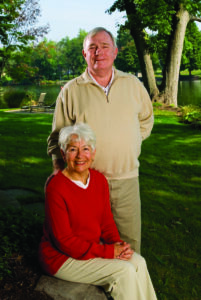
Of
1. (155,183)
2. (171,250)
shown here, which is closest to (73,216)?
(171,250)

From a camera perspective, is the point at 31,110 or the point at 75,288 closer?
the point at 75,288

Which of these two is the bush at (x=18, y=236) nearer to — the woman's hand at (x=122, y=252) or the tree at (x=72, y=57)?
the woman's hand at (x=122, y=252)

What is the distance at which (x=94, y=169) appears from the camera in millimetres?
2602

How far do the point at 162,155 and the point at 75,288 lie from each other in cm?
562

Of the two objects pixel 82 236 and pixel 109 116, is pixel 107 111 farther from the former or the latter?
pixel 82 236

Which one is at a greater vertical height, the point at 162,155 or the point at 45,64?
the point at 45,64

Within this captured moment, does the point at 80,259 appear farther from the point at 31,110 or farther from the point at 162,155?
the point at 31,110

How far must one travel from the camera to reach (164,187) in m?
5.64

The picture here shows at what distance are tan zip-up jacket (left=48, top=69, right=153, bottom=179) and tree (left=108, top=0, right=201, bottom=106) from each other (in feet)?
40.6

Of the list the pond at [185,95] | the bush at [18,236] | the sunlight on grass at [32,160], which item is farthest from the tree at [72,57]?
the bush at [18,236]

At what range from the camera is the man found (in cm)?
248

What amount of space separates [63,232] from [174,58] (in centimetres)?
1440

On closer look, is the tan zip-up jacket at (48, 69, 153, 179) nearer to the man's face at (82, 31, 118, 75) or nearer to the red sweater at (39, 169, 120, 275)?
the man's face at (82, 31, 118, 75)

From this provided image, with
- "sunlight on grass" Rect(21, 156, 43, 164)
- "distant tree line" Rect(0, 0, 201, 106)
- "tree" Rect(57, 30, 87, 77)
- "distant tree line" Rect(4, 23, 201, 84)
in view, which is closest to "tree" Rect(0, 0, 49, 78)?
"distant tree line" Rect(0, 0, 201, 106)
